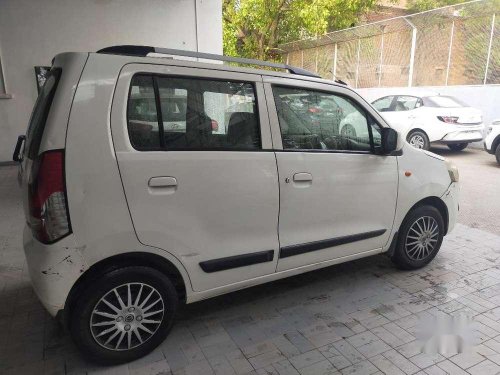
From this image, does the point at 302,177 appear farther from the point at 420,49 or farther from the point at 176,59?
the point at 420,49

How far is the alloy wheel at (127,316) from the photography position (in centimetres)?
246

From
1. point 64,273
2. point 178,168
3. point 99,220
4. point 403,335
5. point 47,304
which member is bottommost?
point 403,335

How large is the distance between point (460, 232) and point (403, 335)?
2693mm

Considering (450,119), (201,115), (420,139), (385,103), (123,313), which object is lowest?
(123,313)

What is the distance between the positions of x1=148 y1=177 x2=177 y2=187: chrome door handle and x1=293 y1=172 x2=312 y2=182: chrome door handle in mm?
927

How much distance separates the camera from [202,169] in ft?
8.43

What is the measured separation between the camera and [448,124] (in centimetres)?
1036

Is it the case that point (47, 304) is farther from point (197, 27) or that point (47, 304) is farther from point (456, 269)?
point (197, 27)

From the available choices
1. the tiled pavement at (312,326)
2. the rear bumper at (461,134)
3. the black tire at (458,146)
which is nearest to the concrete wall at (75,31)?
the rear bumper at (461,134)

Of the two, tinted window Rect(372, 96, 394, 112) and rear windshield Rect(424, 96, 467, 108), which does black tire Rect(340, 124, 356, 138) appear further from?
tinted window Rect(372, 96, 394, 112)

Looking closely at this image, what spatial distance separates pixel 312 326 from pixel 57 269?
1.82m

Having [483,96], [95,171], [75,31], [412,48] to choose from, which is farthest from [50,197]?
[412,48]

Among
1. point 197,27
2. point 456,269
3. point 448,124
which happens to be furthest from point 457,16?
point 456,269

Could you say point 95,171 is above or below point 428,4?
below
